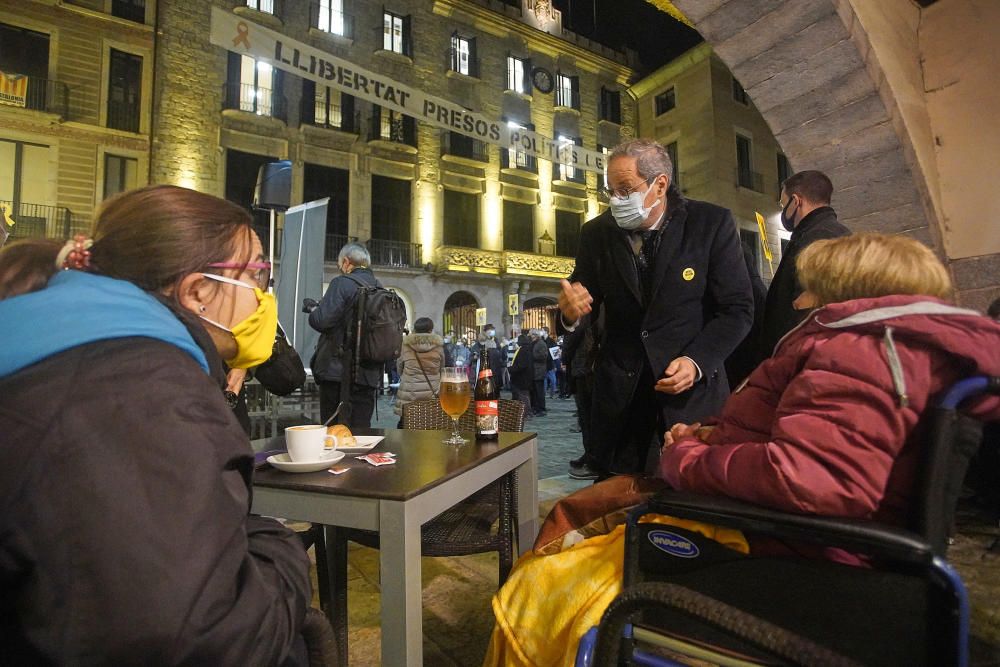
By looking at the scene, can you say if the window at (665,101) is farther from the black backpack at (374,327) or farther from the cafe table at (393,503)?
the cafe table at (393,503)

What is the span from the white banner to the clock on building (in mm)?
16900

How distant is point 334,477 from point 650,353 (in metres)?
1.27

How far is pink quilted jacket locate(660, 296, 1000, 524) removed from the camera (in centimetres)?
102

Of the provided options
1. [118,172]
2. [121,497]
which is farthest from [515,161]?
[121,497]

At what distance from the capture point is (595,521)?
56.9 inches

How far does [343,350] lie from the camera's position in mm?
4102

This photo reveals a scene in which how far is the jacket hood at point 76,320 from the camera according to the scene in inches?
26.4

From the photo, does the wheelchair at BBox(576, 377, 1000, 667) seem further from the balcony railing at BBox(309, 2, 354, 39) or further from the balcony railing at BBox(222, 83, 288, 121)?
the balcony railing at BBox(309, 2, 354, 39)

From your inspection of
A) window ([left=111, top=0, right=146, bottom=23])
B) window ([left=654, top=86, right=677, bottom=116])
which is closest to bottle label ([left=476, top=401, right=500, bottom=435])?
window ([left=111, top=0, right=146, bottom=23])

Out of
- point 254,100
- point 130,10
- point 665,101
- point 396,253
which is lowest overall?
point 396,253

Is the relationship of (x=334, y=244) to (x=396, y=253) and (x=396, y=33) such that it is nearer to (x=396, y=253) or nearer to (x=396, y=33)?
(x=396, y=253)

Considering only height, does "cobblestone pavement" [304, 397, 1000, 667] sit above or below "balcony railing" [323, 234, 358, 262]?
below

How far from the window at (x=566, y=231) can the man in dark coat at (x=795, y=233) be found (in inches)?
802

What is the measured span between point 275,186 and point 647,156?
4.00 metres
